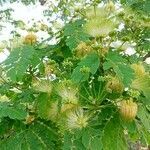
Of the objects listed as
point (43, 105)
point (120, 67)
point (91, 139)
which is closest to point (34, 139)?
point (43, 105)

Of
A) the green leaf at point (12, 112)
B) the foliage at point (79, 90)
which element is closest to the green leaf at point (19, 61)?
the foliage at point (79, 90)

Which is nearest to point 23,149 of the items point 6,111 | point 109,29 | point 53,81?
point 6,111

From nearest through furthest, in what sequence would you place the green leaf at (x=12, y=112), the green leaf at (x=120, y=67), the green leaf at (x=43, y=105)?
the green leaf at (x=120, y=67)
the green leaf at (x=12, y=112)
the green leaf at (x=43, y=105)

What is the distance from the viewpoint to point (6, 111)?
2.76m

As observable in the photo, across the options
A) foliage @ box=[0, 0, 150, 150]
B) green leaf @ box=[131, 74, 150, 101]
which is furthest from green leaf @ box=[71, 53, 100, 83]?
green leaf @ box=[131, 74, 150, 101]

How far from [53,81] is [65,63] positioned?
0.49 feet

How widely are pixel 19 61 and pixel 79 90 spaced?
391mm

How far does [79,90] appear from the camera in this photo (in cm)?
275

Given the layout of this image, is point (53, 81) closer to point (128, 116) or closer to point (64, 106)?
point (64, 106)

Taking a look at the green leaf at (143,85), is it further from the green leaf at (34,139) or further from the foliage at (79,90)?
the green leaf at (34,139)

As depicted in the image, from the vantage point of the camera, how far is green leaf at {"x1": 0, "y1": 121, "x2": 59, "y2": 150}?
2848 millimetres

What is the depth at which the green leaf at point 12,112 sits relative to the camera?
2750 mm

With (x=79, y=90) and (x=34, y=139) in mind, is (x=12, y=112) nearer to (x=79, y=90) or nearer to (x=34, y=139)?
(x=34, y=139)

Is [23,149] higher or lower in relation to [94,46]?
lower
